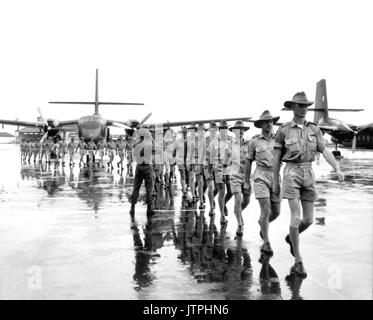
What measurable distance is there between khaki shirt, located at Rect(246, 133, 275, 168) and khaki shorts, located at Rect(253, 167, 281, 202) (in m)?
0.10

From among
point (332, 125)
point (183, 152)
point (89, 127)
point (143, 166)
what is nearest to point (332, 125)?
point (332, 125)

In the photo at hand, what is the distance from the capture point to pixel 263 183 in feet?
23.8

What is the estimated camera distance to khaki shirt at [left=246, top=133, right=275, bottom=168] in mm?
7395

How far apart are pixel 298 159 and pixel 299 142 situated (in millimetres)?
213

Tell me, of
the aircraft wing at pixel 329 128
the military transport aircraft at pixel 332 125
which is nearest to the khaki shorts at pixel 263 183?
the military transport aircraft at pixel 332 125

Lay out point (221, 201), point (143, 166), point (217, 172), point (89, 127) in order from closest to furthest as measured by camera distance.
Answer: point (221, 201)
point (217, 172)
point (143, 166)
point (89, 127)

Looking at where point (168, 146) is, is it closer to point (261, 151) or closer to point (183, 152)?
point (183, 152)

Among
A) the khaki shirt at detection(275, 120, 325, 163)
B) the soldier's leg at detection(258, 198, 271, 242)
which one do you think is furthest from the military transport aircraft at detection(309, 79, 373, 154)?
the khaki shirt at detection(275, 120, 325, 163)

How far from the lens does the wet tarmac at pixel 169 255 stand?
16.7 ft

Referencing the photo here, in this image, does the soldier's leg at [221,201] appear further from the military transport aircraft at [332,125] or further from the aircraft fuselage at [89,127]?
the military transport aircraft at [332,125]

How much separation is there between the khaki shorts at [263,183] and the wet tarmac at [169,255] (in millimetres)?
807

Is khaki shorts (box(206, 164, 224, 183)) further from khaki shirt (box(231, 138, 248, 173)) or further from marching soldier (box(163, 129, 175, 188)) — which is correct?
marching soldier (box(163, 129, 175, 188))

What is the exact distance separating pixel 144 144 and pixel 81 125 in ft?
73.0

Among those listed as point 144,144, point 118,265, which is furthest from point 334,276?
point 144,144
